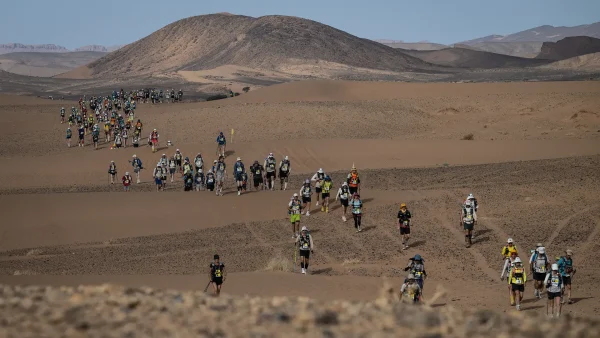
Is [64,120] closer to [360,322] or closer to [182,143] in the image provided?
[182,143]

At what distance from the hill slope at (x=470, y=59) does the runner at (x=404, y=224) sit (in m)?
122

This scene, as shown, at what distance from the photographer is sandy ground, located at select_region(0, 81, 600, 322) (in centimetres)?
1959

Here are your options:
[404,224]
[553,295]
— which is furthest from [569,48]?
[553,295]

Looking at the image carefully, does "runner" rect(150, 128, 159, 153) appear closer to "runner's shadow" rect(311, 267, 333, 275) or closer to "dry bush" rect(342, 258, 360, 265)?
"dry bush" rect(342, 258, 360, 265)

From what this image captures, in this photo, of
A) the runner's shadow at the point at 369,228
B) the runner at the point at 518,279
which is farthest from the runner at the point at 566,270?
the runner's shadow at the point at 369,228

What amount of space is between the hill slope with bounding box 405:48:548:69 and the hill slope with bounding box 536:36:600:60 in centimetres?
1118

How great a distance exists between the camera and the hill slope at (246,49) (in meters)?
129

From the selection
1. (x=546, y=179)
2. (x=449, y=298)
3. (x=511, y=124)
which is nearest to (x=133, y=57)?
(x=511, y=124)

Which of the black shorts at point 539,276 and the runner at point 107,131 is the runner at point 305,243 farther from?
the runner at point 107,131

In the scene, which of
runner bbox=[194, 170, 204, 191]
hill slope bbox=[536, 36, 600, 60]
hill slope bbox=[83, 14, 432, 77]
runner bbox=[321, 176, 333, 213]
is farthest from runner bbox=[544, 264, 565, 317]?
hill slope bbox=[536, 36, 600, 60]

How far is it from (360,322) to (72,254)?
1455 cm

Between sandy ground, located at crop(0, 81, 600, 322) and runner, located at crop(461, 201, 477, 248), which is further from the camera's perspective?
runner, located at crop(461, 201, 477, 248)

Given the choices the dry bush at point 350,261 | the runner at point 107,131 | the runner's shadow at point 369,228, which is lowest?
the dry bush at point 350,261

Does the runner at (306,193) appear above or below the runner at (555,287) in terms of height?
above
